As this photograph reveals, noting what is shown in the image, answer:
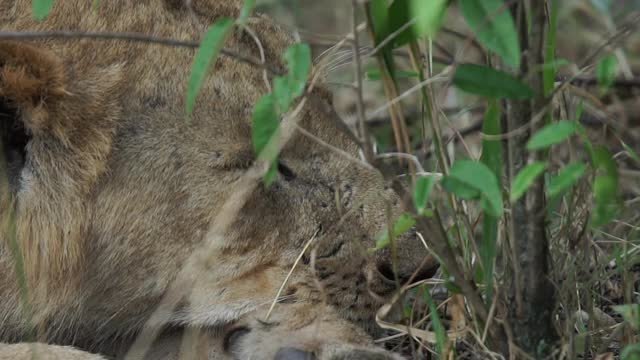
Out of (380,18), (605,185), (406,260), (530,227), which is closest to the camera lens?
(605,185)

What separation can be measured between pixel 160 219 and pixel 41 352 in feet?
1.36

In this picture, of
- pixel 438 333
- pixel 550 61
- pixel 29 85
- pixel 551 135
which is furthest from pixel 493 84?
pixel 29 85

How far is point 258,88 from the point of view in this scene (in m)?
2.83

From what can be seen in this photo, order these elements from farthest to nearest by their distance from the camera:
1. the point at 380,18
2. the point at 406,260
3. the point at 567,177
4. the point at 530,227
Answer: the point at 406,260 < the point at 530,227 < the point at 380,18 < the point at 567,177

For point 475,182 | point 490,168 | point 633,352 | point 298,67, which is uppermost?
point 298,67

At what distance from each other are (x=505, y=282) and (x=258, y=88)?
0.79 m

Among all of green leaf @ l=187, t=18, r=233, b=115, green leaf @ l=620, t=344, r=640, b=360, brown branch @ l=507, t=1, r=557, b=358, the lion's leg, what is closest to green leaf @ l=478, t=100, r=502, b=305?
brown branch @ l=507, t=1, r=557, b=358

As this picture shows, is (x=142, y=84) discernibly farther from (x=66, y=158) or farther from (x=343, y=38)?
(x=343, y=38)

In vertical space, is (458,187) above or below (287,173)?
above

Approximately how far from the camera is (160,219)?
108 inches

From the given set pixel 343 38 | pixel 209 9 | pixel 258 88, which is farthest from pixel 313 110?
pixel 343 38

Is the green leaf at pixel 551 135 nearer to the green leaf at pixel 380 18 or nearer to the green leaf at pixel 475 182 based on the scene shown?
the green leaf at pixel 475 182

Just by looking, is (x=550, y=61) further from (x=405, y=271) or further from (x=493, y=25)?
(x=405, y=271)

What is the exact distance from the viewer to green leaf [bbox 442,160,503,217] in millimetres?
1956
